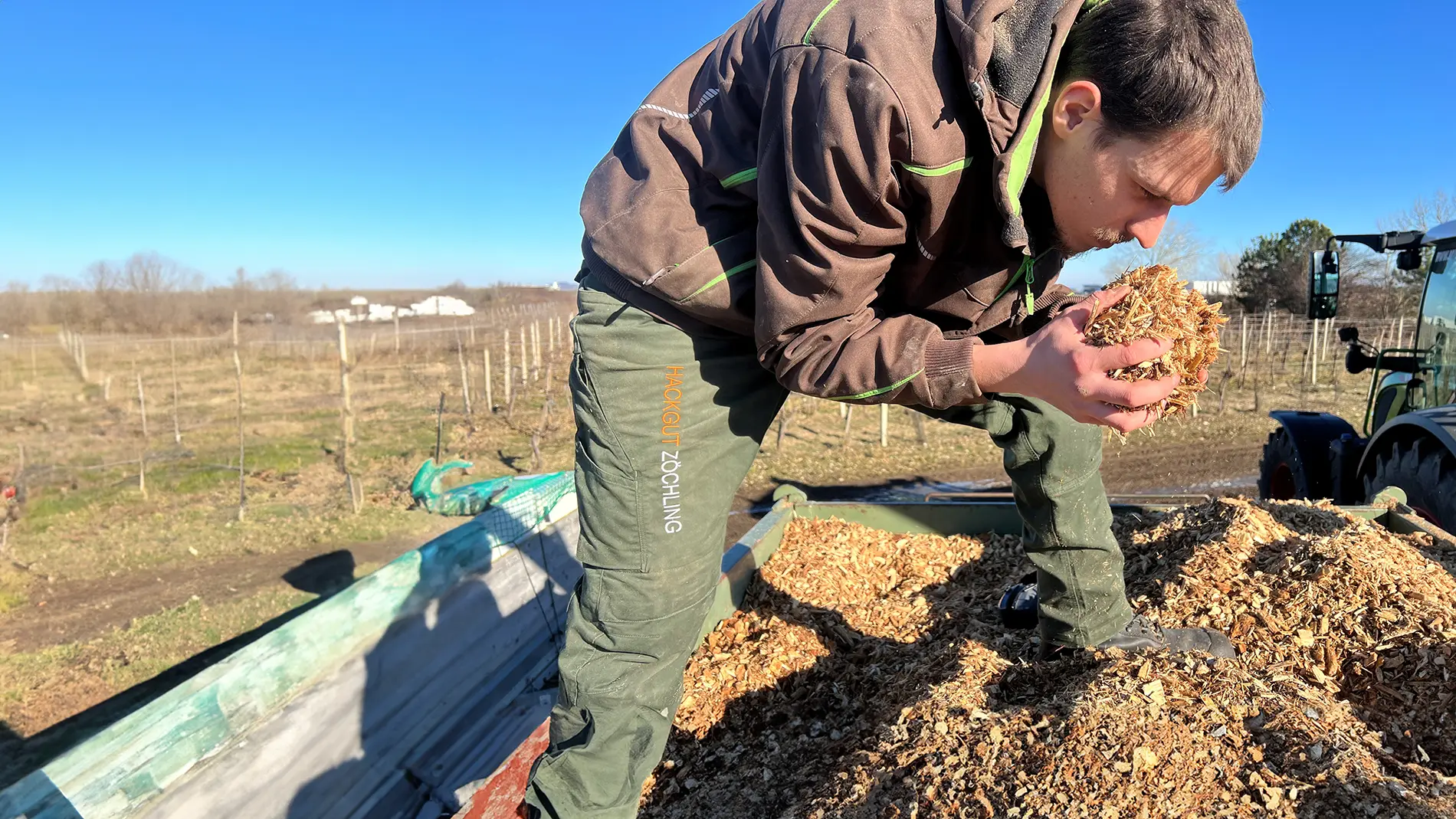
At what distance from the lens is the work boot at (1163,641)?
7.44ft

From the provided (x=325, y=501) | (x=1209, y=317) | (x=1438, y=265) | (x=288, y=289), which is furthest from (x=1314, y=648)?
(x=288, y=289)

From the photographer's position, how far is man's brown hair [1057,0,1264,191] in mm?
1309

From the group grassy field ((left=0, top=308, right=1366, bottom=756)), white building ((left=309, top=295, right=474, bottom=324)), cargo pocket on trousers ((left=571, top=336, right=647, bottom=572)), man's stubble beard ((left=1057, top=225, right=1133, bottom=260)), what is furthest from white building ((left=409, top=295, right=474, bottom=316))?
man's stubble beard ((left=1057, top=225, right=1133, bottom=260))

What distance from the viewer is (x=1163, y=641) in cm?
233

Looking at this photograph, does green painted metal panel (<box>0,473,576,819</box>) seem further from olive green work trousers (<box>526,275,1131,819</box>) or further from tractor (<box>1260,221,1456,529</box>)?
tractor (<box>1260,221,1456,529</box>)

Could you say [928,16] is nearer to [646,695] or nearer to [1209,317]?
[1209,317]

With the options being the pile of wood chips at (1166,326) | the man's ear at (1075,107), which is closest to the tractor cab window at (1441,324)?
the pile of wood chips at (1166,326)

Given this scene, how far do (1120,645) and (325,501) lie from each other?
10244mm

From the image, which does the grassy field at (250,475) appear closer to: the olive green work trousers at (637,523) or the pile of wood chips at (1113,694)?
the pile of wood chips at (1113,694)

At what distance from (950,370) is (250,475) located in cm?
1298

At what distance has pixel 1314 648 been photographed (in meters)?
2.29

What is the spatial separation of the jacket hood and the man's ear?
0.04 meters

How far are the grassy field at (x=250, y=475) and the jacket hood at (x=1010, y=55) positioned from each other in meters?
4.20

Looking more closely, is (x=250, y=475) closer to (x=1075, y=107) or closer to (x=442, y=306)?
(x=1075, y=107)
